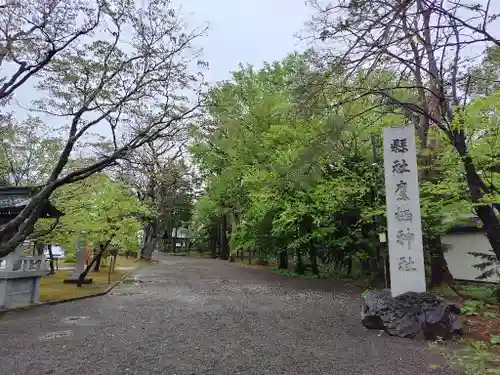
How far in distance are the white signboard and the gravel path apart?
1412mm

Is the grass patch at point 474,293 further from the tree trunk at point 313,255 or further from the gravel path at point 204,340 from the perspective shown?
the tree trunk at point 313,255

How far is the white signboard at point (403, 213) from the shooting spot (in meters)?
7.64

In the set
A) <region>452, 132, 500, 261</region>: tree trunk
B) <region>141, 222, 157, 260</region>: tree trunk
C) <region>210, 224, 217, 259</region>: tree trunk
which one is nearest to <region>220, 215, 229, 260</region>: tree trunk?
<region>210, 224, 217, 259</region>: tree trunk

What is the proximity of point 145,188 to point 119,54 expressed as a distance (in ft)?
70.1

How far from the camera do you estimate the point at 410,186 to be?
318 inches

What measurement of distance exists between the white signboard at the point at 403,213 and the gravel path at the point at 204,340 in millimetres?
1412

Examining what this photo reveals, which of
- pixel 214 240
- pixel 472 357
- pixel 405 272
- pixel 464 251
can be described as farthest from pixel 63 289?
pixel 214 240

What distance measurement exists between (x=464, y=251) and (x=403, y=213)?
26.3ft

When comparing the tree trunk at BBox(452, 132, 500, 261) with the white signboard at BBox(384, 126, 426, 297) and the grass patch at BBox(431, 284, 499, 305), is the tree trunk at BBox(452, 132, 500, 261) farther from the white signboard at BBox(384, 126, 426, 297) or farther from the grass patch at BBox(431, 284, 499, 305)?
the grass patch at BBox(431, 284, 499, 305)

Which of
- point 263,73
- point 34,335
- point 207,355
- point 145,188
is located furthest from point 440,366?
point 145,188

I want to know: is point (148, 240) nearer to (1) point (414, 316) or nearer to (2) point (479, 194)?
(1) point (414, 316)

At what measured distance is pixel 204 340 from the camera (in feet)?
21.9

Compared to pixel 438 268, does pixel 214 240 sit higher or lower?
higher

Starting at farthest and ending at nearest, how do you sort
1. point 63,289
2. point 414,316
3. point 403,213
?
1. point 63,289
2. point 403,213
3. point 414,316
